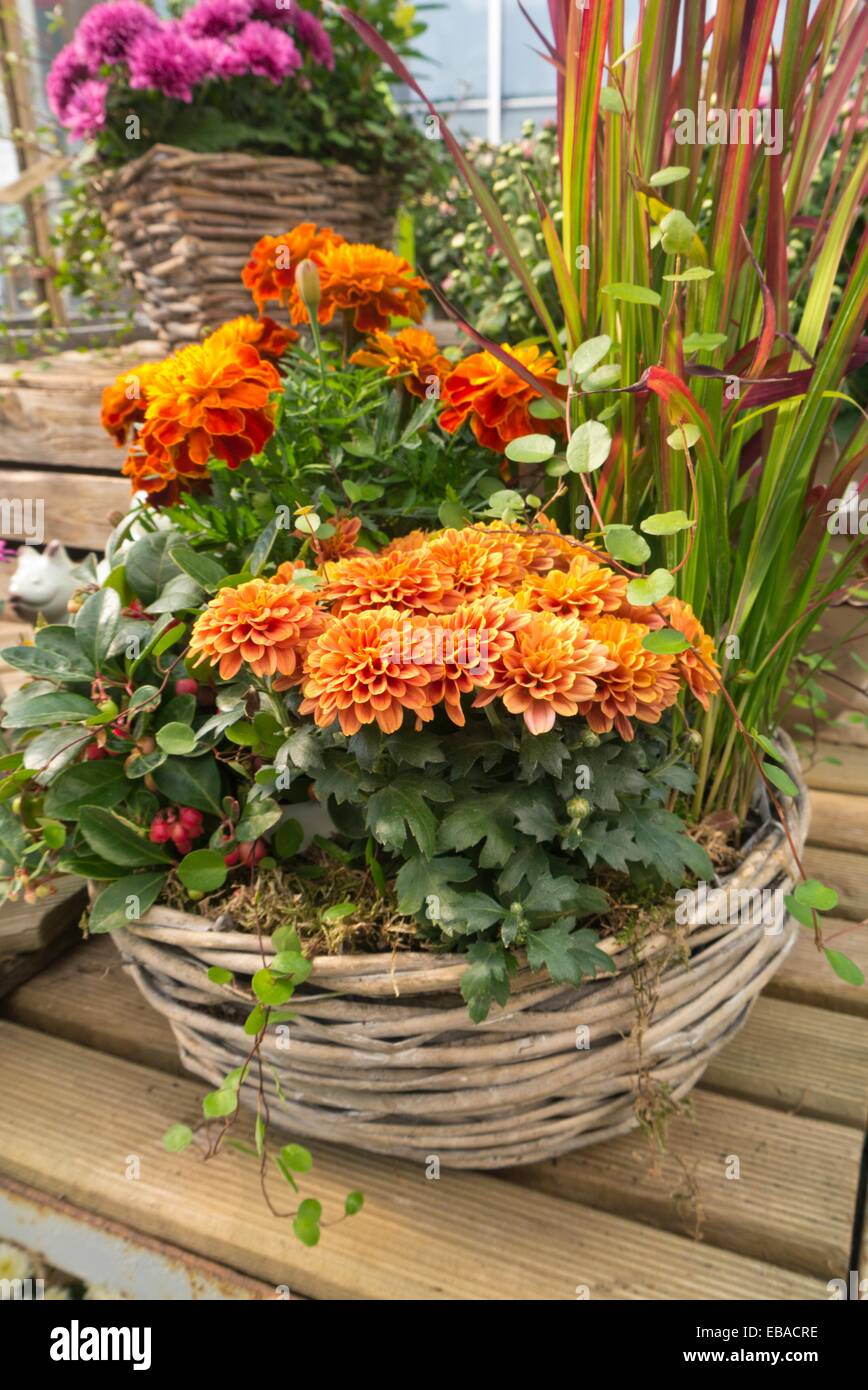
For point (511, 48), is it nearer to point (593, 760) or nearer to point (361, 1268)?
point (593, 760)

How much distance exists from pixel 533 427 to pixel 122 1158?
0.60 meters

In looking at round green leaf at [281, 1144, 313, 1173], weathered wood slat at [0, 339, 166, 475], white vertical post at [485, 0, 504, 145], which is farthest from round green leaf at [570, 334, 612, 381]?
white vertical post at [485, 0, 504, 145]

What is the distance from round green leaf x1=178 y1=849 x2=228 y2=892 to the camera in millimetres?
590

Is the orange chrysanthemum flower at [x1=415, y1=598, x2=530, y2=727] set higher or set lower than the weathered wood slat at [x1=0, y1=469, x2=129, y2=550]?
lower

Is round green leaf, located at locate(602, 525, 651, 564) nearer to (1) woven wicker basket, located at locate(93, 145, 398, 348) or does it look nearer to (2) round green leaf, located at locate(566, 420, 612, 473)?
(2) round green leaf, located at locate(566, 420, 612, 473)

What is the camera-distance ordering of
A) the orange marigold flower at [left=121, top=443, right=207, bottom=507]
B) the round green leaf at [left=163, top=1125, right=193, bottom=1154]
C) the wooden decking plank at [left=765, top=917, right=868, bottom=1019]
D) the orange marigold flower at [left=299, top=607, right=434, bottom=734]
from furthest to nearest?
the wooden decking plank at [left=765, top=917, right=868, bottom=1019] → the orange marigold flower at [left=121, top=443, right=207, bottom=507] → the round green leaf at [left=163, top=1125, right=193, bottom=1154] → the orange marigold flower at [left=299, top=607, right=434, bottom=734]

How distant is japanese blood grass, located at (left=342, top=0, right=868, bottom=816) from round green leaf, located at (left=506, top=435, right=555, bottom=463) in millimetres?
34

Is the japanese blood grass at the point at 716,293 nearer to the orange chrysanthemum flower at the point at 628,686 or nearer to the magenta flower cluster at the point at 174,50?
the orange chrysanthemum flower at the point at 628,686

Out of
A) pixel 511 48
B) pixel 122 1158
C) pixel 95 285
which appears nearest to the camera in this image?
pixel 122 1158

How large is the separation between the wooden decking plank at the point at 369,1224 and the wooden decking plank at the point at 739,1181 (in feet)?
0.04

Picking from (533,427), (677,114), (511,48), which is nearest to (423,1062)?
(533,427)

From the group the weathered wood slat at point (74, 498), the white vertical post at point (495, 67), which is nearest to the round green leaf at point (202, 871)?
the weathered wood slat at point (74, 498)

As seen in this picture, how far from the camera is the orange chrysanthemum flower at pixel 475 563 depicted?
0.54 m

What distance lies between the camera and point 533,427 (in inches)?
26.9
